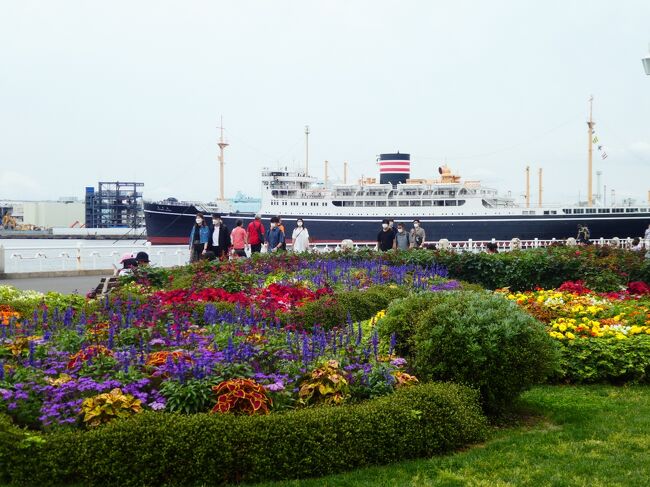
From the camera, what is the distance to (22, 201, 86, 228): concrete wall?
351 feet

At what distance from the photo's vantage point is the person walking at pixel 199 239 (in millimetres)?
17969

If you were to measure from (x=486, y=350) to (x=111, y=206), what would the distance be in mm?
99409

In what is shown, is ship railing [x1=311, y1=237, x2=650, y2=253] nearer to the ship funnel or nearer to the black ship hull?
the black ship hull

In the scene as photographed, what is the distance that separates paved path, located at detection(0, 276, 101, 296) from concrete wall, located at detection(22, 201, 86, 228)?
88.9 m

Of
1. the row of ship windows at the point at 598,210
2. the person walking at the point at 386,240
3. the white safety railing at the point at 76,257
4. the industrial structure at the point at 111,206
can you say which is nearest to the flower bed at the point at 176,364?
the person walking at the point at 386,240

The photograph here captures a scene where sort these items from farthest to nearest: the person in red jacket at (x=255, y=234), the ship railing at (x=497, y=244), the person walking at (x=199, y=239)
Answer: the person in red jacket at (x=255, y=234) < the person walking at (x=199, y=239) < the ship railing at (x=497, y=244)

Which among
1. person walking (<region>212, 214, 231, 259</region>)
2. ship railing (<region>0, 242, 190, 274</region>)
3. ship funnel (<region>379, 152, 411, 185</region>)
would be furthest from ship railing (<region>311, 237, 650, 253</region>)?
ship funnel (<region>379, 152, 411, 185</region>)

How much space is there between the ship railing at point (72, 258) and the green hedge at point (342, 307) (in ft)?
43.7

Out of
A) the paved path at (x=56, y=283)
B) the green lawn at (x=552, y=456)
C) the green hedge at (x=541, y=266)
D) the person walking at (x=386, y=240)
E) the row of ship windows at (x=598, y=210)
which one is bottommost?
the green lawn at (x=552, y=456)

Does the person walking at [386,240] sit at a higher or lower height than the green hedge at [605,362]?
higher

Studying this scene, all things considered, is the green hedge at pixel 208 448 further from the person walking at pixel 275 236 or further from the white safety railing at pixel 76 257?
the white safety railing at pixel 76 257

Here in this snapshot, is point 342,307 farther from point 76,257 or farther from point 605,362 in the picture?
point 76,257

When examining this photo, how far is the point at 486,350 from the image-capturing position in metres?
6.33

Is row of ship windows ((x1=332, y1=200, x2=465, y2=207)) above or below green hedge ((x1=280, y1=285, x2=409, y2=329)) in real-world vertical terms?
above
